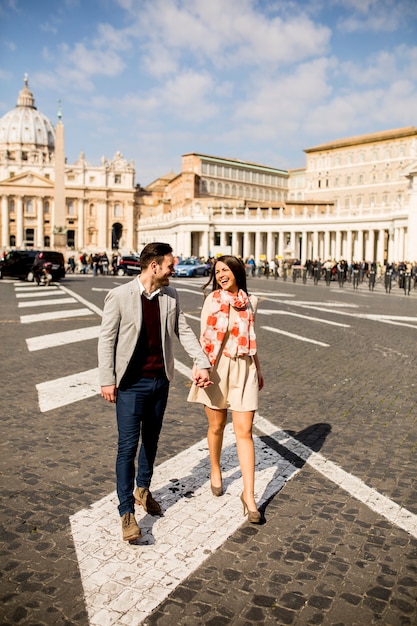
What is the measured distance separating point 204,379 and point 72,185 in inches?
4887

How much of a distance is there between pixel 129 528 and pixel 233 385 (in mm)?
1178

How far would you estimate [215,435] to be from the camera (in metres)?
4.43

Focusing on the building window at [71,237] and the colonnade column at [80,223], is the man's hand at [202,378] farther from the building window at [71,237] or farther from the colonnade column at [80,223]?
the building window at [71,237]

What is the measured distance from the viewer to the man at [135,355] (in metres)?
3.82

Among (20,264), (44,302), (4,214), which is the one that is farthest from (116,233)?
(44,302)

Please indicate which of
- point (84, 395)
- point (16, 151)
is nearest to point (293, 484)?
point (84, 395)

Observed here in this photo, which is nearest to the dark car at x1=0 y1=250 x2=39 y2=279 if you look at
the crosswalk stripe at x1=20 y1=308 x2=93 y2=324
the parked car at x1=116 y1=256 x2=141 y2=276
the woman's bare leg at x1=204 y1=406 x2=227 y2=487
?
the parked car at x1=116 y1=256 x2=141 y2=276

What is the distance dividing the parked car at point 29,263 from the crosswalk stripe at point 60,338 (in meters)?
16.2

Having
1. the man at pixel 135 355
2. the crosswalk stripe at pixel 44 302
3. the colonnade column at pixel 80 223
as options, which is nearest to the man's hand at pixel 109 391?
the man at pixel 135 355

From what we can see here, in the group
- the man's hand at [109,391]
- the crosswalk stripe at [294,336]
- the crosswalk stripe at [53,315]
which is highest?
the man's hand at [109,391]

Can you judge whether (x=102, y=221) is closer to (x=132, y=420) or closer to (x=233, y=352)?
(x=233, y=352)

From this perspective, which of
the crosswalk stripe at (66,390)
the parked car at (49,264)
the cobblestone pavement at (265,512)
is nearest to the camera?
A: the cobblestone pavement at (265,512)

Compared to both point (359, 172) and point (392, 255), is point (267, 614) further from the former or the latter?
point (359, 172)

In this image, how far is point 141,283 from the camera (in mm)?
3900
